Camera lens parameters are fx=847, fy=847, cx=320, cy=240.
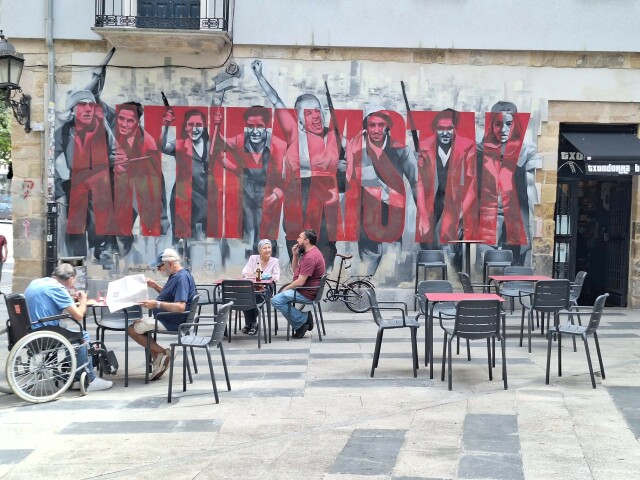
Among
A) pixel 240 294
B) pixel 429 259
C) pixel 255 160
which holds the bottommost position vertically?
pixel 240 294

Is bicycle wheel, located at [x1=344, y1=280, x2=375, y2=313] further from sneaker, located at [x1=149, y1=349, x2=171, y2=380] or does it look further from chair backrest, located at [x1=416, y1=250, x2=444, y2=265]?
sneaker, located at [x1=149, y1=349, x2=171, y2=380]

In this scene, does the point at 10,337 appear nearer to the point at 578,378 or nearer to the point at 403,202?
the point at 578,378

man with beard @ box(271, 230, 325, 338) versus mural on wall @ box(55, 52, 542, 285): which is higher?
mural on wall @ box(55, 52, 542, 285)

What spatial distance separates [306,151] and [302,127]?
46 centimetres

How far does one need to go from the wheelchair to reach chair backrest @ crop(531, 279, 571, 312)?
6016mm

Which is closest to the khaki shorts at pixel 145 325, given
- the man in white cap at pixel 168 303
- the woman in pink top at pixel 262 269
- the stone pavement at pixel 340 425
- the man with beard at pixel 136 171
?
the man in white cap at pixel 168 303

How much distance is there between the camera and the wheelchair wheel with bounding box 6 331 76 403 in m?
8.41

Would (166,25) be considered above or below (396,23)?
below

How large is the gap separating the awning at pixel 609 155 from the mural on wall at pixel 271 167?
1.13m

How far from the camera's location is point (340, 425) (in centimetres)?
757

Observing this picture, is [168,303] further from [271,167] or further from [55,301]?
[271,167]

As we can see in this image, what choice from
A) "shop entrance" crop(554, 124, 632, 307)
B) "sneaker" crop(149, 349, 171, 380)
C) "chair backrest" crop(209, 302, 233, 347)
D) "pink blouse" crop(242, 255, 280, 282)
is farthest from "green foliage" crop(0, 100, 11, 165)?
"chair backrest" crop(209, 302, 233, 347)

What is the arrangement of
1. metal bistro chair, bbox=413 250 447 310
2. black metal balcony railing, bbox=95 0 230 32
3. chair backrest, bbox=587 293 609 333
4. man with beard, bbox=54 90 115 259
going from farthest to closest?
man with beard, bbox=54 90 115 259, metal bistro chair, bbox=413 250 447 310, black metal balcony railing, bbox=95 0 230 32, chair backrest, bbox=587 293 609 333

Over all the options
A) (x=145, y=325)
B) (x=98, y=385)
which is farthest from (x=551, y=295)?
(x=98, y=385)
